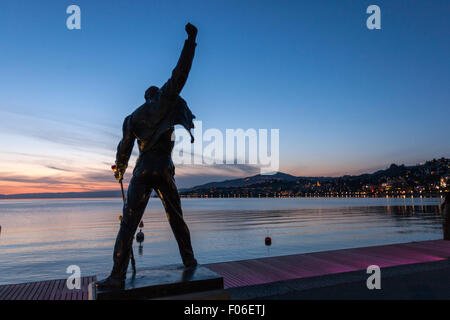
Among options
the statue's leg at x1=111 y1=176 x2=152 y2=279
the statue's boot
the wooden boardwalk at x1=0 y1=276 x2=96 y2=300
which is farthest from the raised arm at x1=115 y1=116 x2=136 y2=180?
the wooden boardwalk at x1=0 y1=276 x2=96 y2=300

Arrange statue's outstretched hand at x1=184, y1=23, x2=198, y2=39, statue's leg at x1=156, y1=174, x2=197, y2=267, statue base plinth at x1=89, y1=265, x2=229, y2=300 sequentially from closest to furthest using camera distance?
statue base plinth at x1=89, y1=265, x2=229, y2=300, statue's outstretched hand at x1=184, y1=23, x2=198, y2=39, statue's leg at x1=156, y1=174, x2=197, y2=267

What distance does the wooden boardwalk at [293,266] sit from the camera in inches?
254

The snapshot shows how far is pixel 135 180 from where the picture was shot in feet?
14.0

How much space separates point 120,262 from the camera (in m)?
3.95

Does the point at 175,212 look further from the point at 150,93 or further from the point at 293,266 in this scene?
the point at 293,266

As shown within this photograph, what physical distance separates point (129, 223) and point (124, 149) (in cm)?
110

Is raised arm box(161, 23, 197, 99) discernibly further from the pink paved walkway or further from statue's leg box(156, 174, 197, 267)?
the pink paved walkway

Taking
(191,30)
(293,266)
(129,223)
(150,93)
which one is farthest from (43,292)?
(191,30)

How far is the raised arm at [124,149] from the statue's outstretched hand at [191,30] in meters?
1.53

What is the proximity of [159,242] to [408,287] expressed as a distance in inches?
714

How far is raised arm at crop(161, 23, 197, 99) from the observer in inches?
155
